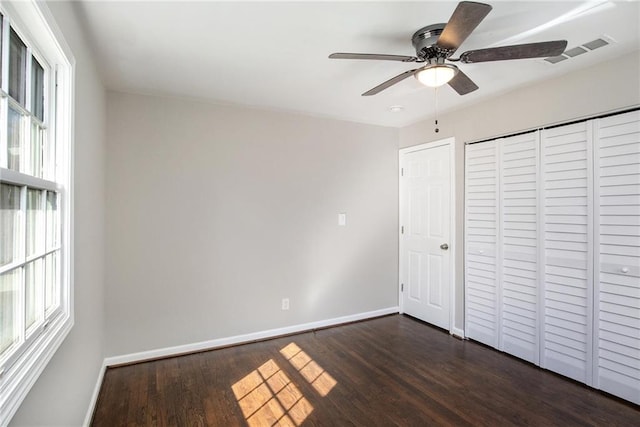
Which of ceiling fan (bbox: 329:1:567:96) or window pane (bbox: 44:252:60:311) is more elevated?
ceiling fan (bbox: 329:1:567:96)

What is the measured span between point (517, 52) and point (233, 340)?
320cm

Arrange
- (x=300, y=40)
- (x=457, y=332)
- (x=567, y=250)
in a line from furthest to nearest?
(x=457, y=332)
(x=567, y=250)
(x=300, y=40)

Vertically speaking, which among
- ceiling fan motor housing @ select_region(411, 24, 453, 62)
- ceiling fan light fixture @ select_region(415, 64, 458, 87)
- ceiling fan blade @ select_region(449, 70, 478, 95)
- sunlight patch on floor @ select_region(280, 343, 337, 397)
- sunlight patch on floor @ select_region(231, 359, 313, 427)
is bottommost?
sunlight patch on floor @ select_region(231, 359, 313, 427)

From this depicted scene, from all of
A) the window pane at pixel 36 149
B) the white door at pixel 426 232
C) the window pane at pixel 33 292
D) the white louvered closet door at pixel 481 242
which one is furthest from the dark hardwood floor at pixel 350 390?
the window pane at pixel 36 149

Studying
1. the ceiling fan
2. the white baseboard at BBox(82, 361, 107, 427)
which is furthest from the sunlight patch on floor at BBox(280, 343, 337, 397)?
the ceiling fan

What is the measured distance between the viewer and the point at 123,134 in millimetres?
2758

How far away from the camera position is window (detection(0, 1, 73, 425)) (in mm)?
1008

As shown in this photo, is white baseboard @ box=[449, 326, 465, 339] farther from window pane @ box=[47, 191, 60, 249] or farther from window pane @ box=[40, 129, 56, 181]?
window pane @ box=[40, 129, 56, 181]

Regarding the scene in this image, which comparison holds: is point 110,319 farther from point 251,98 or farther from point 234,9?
point 234,9

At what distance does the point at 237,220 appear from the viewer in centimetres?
320

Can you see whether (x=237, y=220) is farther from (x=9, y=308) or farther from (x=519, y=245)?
(x=519, y=245)

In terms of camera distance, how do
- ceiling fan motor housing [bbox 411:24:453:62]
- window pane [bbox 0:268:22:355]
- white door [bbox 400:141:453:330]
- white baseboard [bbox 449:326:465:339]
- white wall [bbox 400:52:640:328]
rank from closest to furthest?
window pane [bbox 0:268:22:355] < ceiling fan motor housing [bbox 411:24:453:62] < white wall [bbox 400:52:640:328] < white baseboard [bbox 449:326:465:339] < white door [bbox 400:141:453:330]

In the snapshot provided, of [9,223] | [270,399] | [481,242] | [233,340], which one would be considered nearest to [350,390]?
[270,399]

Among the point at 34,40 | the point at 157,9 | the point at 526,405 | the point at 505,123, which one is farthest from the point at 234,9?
the point at 526,405
